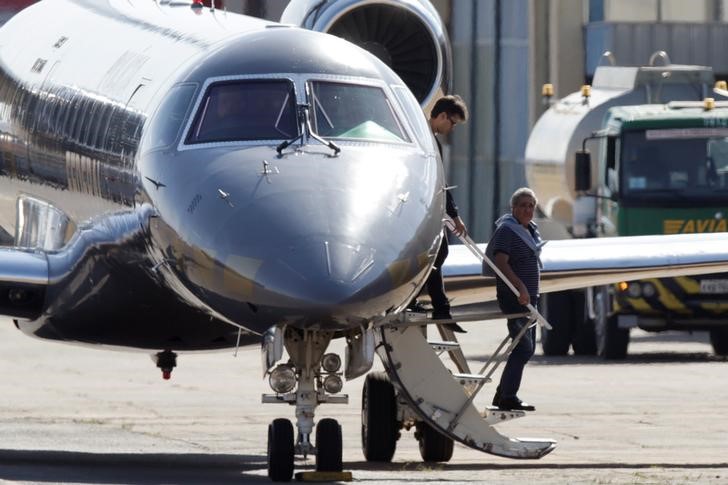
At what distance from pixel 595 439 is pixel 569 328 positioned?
1253 centimetres

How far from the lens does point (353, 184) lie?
41.1 feet

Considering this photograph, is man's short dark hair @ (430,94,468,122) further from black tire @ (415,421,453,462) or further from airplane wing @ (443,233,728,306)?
black tire @ (415,421,453,462)

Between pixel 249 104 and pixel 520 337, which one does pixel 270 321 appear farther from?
pixel 520 337

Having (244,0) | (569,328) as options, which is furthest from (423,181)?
(569,328)

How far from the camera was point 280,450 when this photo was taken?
42.3ft

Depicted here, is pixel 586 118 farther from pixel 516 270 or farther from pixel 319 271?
pixel 319 271

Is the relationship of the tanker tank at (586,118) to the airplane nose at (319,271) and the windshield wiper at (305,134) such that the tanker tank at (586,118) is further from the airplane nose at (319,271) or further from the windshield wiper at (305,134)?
the airplane nose at (319,271)

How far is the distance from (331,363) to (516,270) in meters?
2.22

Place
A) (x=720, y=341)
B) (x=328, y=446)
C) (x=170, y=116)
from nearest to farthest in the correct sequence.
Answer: (x=328, y=446)
(x=170, y=116)
(x=720, y=341)

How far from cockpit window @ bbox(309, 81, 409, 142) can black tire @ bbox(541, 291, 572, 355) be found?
635 inches

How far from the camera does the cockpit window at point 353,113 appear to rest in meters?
13.4

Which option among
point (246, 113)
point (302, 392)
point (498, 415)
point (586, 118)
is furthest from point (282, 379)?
point (586, 118)

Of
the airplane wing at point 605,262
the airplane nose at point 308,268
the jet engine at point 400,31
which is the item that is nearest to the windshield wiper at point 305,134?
the airplane nose at point 308,268

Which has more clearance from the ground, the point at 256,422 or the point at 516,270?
the point at 516,270
